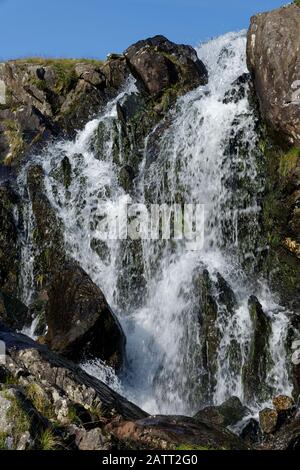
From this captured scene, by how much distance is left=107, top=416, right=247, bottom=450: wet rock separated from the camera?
37.1 ft

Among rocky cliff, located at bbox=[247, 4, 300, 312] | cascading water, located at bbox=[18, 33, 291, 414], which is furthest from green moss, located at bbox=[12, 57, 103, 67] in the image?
rocky cliff, located at bbox=[247, 4, 300, 312]

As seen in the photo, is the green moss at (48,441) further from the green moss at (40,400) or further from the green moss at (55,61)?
the green moss at (55,61)

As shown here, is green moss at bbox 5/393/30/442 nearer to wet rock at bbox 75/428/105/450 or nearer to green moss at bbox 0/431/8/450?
green moss at bbox 0/431/8/450

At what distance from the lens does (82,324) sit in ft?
60.0

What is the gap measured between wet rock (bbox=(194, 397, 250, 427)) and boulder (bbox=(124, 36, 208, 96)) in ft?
52.7

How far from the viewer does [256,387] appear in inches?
738

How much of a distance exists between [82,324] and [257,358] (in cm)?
504

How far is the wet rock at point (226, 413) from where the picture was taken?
1538 cm

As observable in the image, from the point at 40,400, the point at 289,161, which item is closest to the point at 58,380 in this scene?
the point at 40,400

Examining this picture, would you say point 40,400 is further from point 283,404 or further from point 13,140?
point 13,140

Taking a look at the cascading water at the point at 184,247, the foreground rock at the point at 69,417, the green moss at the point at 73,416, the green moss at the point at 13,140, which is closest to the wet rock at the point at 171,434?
the foreground rock at the point at 69,417

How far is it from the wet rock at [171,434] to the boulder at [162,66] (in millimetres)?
19192

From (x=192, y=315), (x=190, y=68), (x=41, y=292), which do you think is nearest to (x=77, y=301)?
(x=192, y=315)

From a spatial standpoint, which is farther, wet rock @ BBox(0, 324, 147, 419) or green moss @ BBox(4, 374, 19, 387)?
wet rock @ BBox(0, 324, 147, 419)
